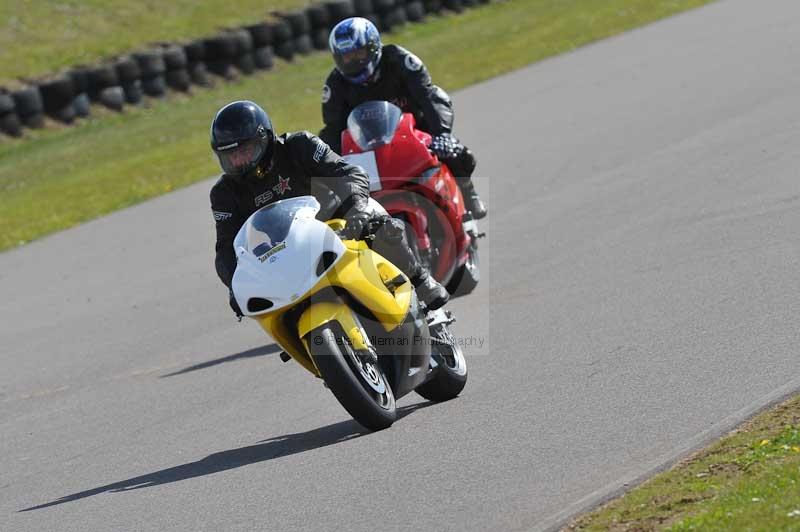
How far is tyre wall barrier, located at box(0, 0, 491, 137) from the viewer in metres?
21.8

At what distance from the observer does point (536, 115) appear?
16.7m

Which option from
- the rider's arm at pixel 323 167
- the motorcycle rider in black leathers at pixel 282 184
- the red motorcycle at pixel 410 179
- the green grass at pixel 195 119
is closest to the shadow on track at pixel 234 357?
the red motorcycle at pixel 410 179

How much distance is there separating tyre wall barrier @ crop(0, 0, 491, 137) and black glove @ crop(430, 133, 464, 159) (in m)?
13.4

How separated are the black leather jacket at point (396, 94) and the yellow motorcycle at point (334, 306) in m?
3.21

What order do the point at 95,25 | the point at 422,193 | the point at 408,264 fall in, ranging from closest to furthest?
the point at 408,264 → the point at 422,193 → the point at 95,25

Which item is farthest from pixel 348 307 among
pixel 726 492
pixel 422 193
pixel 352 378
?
pixel 422 193

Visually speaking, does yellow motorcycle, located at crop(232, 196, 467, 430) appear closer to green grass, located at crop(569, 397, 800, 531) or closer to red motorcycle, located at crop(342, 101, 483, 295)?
green grass, located at crop(569, 397, 800, 531)

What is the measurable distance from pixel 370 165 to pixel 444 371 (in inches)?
87.6

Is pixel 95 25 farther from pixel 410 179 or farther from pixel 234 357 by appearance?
pixel 410 179

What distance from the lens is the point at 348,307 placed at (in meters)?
6.30

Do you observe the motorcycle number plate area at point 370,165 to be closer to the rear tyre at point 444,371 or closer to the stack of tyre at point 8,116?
the rear tyre at point 444,371

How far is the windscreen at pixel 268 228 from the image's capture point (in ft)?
20.5

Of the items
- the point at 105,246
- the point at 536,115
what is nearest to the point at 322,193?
the point at 105,246

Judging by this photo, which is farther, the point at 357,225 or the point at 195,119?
the point at 195,119
